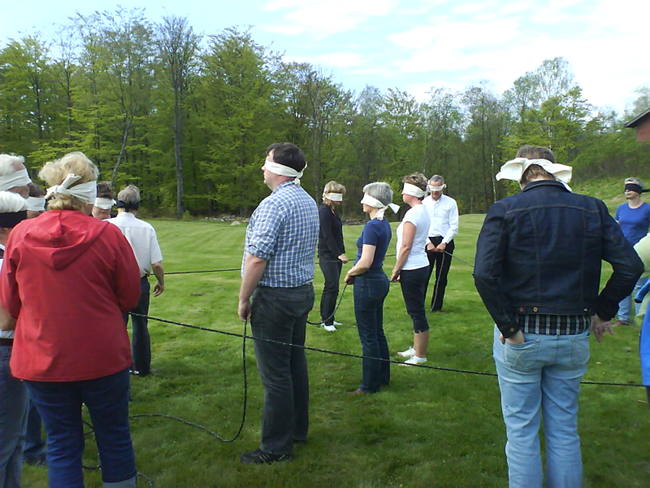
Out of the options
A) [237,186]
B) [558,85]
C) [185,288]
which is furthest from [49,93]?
[558,85]

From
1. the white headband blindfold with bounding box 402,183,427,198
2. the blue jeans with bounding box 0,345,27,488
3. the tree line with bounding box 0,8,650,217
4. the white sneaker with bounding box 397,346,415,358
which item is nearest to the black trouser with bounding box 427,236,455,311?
the white sneaker with bounding box 397,346,415,358

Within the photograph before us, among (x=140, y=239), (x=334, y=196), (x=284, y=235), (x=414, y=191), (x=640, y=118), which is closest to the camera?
(x=284, y=235)

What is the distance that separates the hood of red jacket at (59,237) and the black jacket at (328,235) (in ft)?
14.4

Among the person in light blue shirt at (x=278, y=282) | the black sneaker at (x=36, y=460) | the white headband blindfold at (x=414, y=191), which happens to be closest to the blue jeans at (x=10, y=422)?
the black sneaker at (x=36, y=460)

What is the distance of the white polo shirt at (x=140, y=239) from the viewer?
15.2 ft

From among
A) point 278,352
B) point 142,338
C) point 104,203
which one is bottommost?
point 142,338

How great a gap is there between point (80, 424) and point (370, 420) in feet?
7.68

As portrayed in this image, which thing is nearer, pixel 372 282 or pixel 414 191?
pixel 372 282

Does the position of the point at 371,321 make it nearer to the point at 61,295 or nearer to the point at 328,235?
the point at 328,235

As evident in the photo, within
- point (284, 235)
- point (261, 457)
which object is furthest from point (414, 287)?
point (261, 457)

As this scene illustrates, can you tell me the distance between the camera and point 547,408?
2711 millimetres

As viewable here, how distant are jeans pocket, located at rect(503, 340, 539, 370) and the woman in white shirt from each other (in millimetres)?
2414

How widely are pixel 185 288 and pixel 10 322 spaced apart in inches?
315

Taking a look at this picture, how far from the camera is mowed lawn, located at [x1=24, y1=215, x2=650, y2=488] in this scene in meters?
3.41
